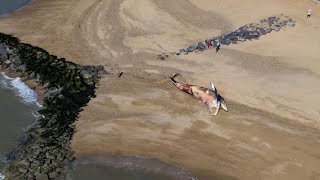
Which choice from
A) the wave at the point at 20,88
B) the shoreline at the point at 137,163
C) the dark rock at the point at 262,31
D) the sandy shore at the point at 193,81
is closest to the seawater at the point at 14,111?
the wave at the point at 20,88

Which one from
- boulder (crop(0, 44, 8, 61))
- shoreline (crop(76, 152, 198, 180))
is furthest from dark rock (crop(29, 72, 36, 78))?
shoreline (crop(76, 152, 198, 180))

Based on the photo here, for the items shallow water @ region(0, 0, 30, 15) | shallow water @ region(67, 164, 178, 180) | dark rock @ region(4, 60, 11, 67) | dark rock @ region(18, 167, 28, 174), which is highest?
shallow water @ region(0, 0, 30, 15)

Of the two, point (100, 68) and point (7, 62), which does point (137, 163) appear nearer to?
point (100, 68)

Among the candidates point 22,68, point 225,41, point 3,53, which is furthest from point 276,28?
point 3,53

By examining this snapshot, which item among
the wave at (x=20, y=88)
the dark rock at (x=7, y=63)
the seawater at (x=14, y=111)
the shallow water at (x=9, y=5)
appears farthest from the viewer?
the shallow water at (x=9, y=5)

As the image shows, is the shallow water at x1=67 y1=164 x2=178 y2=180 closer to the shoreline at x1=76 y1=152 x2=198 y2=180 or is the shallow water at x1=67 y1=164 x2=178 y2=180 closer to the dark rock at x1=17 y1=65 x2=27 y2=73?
the shoreline at x1=76 y1=152 x2=198 y2=180

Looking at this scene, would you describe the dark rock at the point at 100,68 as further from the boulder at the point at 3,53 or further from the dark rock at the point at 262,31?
the dark rock at the point at 262,31
